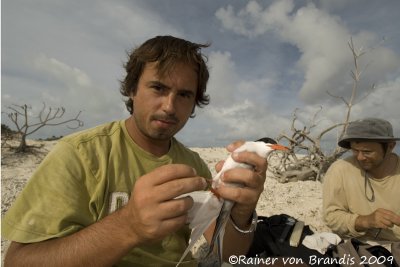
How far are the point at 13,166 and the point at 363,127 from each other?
30.2ft

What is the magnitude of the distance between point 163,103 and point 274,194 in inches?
225

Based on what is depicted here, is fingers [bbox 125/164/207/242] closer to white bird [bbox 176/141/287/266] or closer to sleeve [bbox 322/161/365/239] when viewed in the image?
white bird [bbox 176/141/287/266]

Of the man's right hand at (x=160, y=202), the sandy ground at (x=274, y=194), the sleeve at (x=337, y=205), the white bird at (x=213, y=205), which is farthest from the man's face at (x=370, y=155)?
the man's right hand at (x=160, y=202)

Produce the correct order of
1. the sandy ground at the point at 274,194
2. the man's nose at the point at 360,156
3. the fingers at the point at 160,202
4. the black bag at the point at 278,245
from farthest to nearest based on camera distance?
1. the sandy ground at the point at 274,194
2. the man's nose at the point at 360,156
3. the black bag at the point at 278,245
4. the fingers at the point at 160,202

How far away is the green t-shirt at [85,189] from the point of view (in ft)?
5.47

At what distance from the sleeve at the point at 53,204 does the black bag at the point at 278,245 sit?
1683 mm

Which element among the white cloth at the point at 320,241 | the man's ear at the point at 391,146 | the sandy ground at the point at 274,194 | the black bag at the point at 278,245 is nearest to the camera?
the black bag at the point at 278,245

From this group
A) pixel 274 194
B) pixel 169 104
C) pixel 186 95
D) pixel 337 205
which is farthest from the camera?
pixel 274 194

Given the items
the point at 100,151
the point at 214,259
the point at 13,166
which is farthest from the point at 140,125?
the point at 13,166

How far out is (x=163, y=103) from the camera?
2256 mm

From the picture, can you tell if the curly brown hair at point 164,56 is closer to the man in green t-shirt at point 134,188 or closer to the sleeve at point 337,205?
the man in green t-shirt at point 134,188

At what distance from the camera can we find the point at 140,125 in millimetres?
2283

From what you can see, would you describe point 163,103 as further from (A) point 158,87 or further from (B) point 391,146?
(B) point 391,146

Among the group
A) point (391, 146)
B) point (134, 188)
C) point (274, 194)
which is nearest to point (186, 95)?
point (134, 188)
